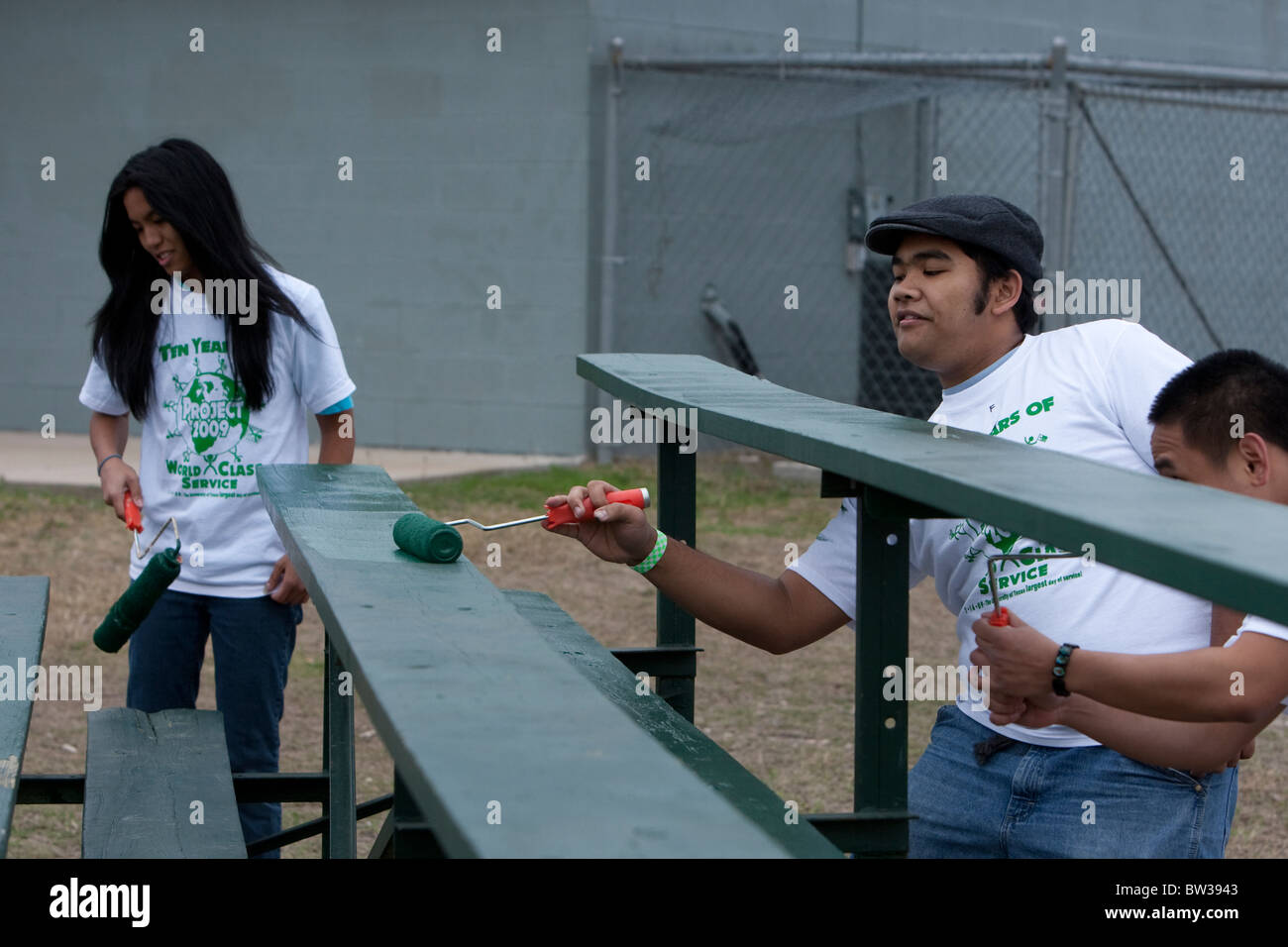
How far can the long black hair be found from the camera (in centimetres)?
338

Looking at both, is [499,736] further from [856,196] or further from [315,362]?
[856,196]

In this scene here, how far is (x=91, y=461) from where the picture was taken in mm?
8977

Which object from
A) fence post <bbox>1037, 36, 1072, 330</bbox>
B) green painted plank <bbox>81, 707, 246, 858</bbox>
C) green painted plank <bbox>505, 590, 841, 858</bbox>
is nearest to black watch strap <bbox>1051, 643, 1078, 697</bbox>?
green painted plank <bbox>505, 590, 841, 858</bbox>

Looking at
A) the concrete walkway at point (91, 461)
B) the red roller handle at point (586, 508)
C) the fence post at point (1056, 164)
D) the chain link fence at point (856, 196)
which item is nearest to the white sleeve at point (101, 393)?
the red roller handle at point (586, 508)

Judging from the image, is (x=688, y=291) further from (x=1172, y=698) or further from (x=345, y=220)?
(x=1172, y=698)

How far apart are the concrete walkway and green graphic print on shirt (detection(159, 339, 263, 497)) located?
4.83m

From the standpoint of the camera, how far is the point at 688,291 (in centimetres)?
952

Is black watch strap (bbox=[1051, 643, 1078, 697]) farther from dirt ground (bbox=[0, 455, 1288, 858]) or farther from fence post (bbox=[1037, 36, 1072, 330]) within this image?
fence post (bbox=[1037, 36, 1072, 330])

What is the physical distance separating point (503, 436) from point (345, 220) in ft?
5.25

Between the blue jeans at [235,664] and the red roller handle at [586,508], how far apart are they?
1.03 metres

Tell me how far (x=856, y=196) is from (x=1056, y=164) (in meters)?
2.53

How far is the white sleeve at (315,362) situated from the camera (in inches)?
137
